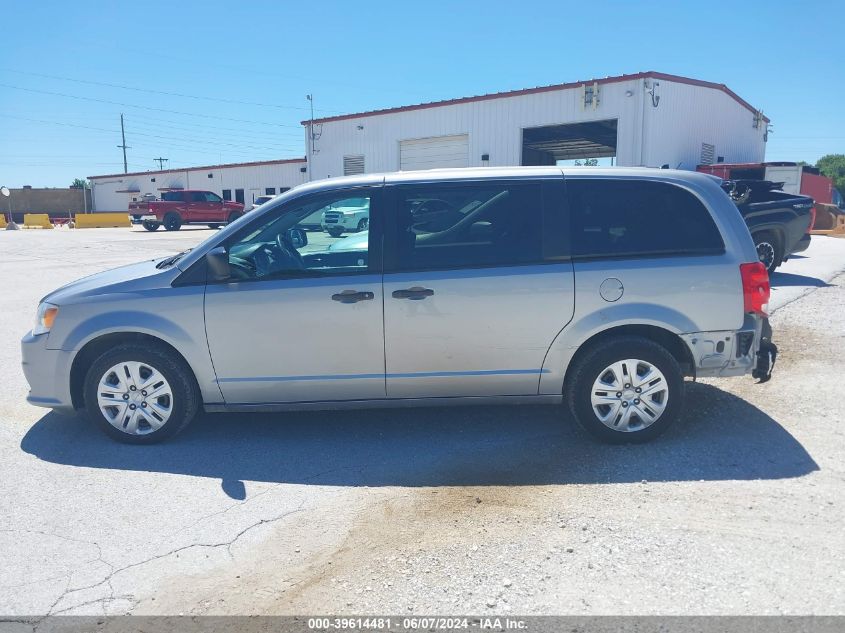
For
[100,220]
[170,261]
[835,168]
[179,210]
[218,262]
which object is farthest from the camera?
[835,168]

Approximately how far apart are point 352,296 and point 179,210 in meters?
32.7

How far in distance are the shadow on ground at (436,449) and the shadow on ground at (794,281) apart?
7.46m

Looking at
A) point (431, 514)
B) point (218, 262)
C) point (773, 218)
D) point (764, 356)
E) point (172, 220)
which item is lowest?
point (431, 514)

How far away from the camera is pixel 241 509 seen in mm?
3812

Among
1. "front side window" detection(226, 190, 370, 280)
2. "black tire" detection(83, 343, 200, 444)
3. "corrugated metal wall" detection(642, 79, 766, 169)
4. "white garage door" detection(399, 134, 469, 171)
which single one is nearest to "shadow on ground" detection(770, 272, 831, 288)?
"corrugated metal wall" detection(642, 79, 766, 169)

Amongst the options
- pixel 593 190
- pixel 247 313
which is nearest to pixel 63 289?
pixel 247 313

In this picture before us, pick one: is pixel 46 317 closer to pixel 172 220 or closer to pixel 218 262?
pixel 218 262

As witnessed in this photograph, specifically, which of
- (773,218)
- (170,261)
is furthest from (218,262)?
(773,218)

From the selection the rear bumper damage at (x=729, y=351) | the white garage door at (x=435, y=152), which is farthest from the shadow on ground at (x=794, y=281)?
the white garage door at (x=435, y=152)

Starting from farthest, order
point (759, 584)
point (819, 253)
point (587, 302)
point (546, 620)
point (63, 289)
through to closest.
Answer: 1. point (819, 253)
2. point (63, 289)
3. point (587, 302)
4. point (759, 584)
5. point (546, 620)

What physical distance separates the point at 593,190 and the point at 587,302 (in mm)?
807

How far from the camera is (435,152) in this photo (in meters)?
25.7

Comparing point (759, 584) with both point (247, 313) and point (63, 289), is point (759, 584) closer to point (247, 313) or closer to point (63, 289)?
point (247, 313)

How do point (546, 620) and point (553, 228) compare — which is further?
point (553, 228)
